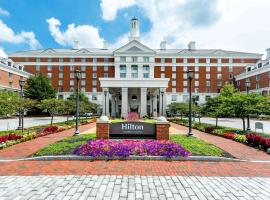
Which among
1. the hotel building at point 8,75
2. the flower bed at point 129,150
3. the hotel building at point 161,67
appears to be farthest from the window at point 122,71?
the flower bed at point 129,150

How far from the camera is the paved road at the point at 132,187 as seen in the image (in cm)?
489

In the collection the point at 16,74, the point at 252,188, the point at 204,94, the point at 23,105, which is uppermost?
the point at 16,74

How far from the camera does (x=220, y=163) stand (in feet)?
25.2

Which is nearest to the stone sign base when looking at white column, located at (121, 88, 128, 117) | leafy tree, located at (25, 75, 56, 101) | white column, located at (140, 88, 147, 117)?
white column, located at (121, 88, 128, 117)

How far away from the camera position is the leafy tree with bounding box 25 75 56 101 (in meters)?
46.6

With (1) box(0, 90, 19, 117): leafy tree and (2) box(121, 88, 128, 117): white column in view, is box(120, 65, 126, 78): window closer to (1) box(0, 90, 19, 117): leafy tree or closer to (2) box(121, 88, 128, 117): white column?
(2) box(121, 88, 128, 117): white column

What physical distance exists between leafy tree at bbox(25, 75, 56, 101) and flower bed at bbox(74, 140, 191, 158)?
145 feet

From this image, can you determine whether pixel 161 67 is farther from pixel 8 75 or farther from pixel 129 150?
pixel 129 150

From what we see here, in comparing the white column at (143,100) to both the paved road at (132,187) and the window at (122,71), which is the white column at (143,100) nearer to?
the window at (122,71)

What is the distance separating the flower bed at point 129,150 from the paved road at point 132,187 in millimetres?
1889

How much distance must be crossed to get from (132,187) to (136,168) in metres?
1.53

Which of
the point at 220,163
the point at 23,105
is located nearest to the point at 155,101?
the point at 23,105

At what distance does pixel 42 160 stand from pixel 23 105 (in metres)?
10.9

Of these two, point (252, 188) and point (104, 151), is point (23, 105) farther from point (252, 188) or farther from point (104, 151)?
point (252, 188)
